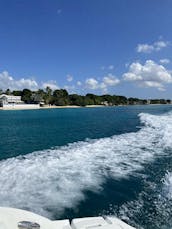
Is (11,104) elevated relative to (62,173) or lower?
elevated

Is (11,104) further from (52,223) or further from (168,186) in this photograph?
(52,223)

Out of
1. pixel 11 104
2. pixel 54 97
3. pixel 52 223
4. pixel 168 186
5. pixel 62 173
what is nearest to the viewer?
pixel 52 223

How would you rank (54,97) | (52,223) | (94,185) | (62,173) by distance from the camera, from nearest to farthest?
(52,223) < (94,185) < (62,173) < (54,97)

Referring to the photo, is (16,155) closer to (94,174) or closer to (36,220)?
(94,174)

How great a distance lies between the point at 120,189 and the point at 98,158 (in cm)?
392

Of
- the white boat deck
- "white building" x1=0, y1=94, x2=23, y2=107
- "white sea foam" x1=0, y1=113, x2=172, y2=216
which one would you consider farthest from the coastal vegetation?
the white boat deck

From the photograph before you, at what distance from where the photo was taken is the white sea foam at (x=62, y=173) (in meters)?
7.43

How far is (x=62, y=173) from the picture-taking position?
9.94 metres

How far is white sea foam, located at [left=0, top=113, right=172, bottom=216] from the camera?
7430mm

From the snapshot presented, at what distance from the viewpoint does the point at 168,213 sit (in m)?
6.51

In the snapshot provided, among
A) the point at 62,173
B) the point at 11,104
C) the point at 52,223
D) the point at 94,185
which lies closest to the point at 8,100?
the point at 11,104

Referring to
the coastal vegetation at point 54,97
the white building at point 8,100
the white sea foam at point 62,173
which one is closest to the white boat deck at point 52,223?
the white sea foam at point 62,173

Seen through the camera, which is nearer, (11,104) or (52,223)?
(52,223)

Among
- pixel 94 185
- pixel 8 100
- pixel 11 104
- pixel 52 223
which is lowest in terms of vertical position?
pixel 94 185
